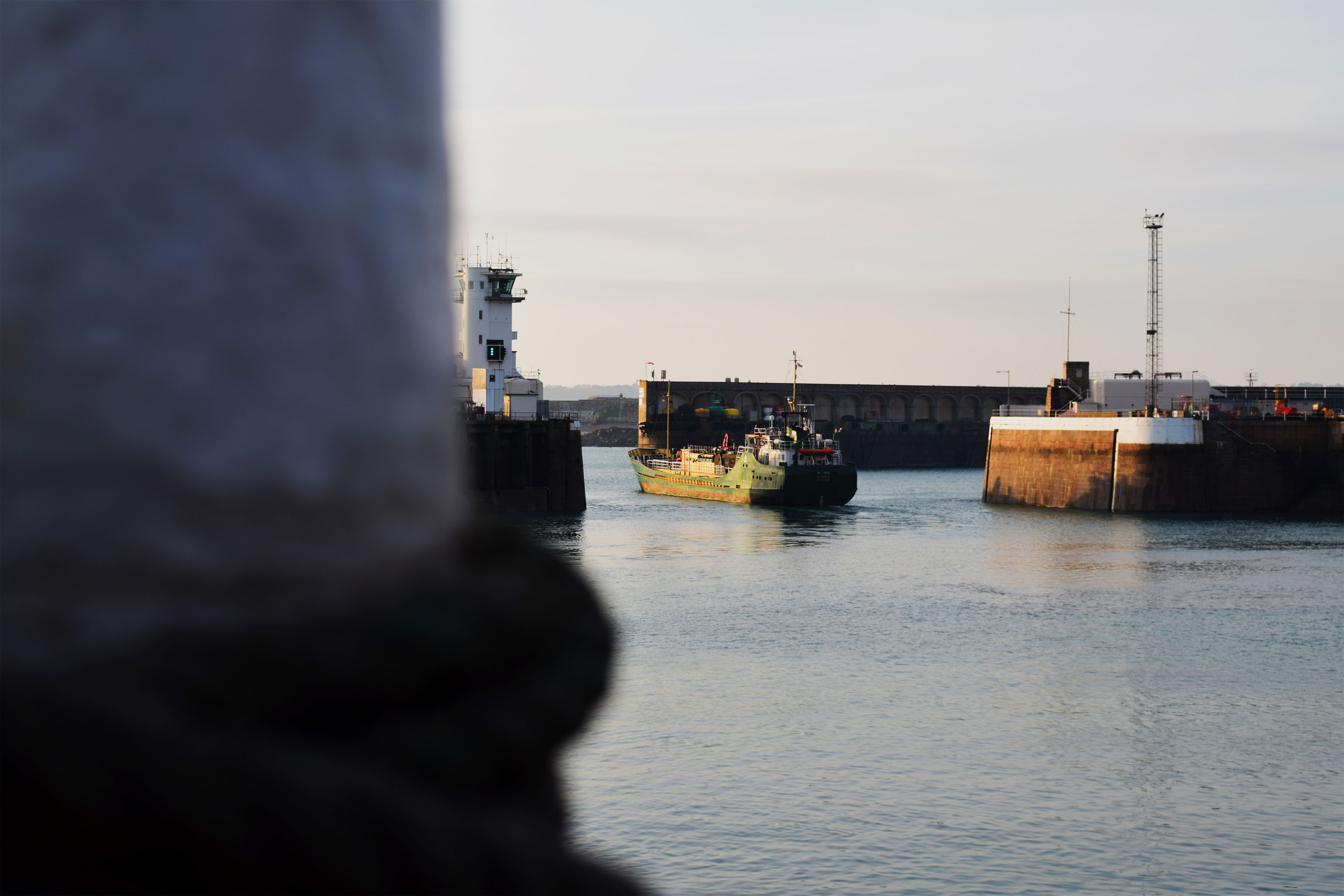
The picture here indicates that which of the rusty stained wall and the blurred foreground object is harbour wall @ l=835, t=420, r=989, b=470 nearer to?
the rusty stained wall

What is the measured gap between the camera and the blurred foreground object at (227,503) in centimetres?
85

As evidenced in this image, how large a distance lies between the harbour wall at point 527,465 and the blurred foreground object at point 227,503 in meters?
57.7

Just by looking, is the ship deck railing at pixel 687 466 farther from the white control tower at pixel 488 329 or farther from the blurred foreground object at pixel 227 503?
the blurred foreground object at pixel 227 503

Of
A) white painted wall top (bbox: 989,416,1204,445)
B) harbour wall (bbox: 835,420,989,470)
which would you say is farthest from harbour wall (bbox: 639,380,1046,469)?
white painted wall top (bbox: 989,416,1204,445)

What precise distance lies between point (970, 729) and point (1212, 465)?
51.1 m

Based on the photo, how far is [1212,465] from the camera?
6581cm

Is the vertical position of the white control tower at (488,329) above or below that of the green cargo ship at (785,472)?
above

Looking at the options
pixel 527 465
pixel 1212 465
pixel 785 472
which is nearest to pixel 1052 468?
pixel 1212 465

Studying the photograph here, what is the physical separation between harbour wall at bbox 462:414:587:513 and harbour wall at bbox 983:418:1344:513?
94.2 ft

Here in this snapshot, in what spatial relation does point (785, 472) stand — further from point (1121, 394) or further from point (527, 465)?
point (1121, 394)

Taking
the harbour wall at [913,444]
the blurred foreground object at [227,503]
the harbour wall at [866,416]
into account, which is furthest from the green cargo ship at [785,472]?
the blurred foreground object at [227,503]

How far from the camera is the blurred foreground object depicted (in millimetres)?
846

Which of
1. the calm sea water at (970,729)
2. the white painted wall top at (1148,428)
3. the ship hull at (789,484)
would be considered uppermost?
the white painted wall top at (1148,428)

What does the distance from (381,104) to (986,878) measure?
48.2 feet
